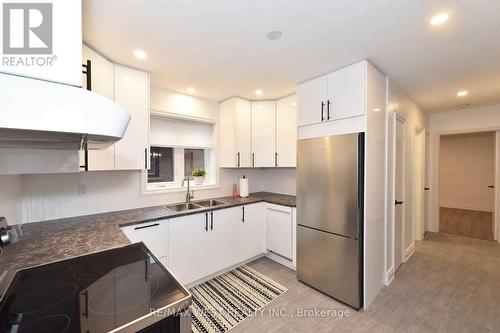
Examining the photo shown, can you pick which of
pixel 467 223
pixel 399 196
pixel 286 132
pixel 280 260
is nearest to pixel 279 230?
pixel 280 260

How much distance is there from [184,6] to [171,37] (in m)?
0.39

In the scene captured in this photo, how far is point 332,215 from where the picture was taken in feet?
7.19

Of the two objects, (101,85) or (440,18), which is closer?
(440,18)

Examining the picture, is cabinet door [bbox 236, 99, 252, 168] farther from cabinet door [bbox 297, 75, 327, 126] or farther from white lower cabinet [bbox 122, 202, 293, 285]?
cabinet door [bbox 297, 75, 327, 126]

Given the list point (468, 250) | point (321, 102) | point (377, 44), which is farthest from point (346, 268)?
point (468, 250)

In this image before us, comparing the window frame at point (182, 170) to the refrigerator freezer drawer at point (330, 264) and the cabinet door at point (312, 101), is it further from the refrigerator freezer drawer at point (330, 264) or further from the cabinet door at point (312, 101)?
the refrigerator freezer drawer at point (330, 264)

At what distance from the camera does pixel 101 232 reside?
1.69 metres

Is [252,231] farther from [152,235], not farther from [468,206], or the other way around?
[468,206]

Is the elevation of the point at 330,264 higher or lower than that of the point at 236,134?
lower

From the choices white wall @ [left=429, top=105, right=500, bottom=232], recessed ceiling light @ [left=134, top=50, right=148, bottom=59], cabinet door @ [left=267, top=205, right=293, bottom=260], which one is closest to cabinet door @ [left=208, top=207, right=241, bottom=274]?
cabinet door @ [left=267, top=205, right=293, bottom=260]

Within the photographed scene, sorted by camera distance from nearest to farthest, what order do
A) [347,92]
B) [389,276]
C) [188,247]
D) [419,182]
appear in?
[347,92] → [188,247] → [389,276] → [419,182]

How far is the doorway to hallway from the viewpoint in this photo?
18.5ft


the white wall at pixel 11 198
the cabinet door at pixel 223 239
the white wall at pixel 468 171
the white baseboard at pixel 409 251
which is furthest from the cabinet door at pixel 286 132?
the white wall at pixel 468 171

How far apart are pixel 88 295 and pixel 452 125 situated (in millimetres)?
5634
